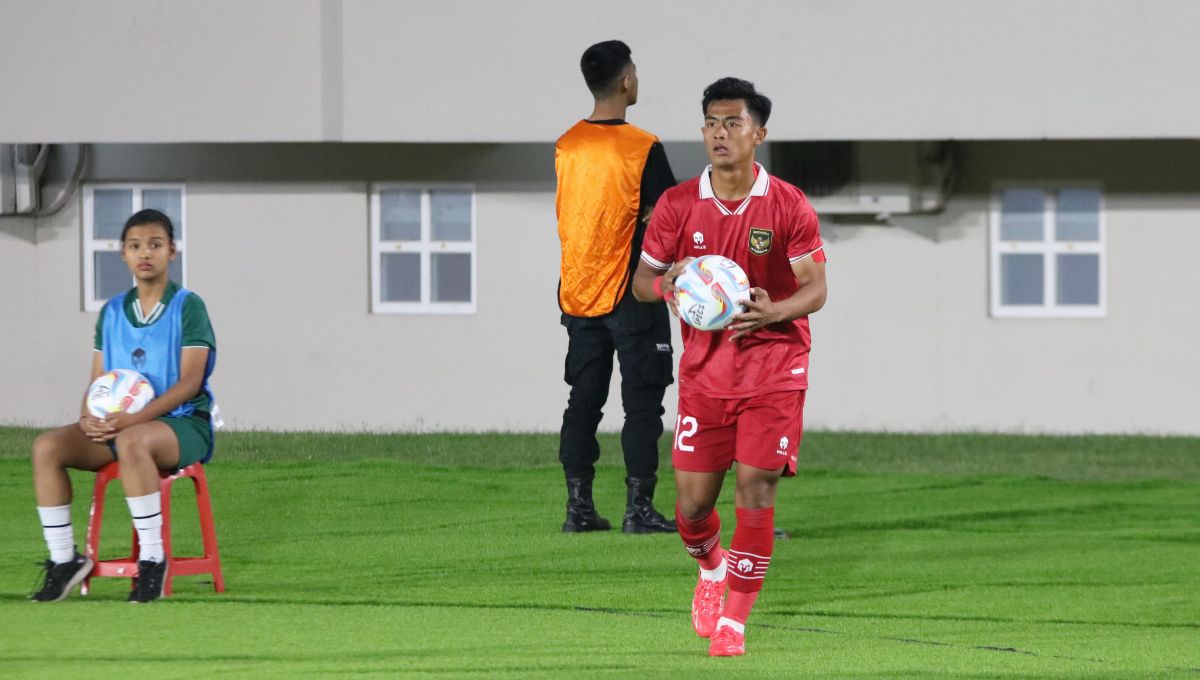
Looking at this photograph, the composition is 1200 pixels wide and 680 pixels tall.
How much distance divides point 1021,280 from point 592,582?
11.6 meters

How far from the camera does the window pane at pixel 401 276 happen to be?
18516 mm

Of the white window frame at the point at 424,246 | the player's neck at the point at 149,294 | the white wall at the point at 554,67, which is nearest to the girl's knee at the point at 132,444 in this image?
the player's neck at the point at 149,294

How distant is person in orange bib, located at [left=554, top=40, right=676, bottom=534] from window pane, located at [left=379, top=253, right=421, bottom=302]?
9.51m

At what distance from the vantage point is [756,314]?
5863 millimetres

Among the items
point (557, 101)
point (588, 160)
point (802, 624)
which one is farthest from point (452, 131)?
point (802, 624)

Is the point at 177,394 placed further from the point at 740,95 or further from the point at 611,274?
the point at 740,95

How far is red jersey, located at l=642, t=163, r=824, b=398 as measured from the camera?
6086mm

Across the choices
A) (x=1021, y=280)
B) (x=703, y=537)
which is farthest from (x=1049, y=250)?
(x=703, y=537)

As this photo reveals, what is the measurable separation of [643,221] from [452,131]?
27.6 feet

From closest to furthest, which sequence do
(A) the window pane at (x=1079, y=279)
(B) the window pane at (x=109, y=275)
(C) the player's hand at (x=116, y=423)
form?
(C) the player's hand at (x=116, y=423) < (A) the window pane at (x=1079, y=279) < (B) the window pane at (x=109, y=275)

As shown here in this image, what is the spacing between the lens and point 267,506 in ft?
34.8

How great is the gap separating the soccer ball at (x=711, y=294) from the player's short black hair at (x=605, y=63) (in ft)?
9.87

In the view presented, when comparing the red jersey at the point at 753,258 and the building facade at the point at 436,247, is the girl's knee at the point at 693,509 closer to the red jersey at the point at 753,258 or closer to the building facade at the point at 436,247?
the red jersey at the point at 753,258

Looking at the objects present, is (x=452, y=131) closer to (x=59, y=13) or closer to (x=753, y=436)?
(x=59, y=13)
